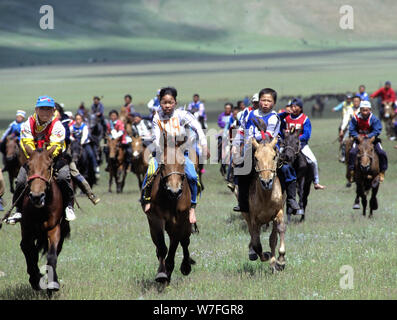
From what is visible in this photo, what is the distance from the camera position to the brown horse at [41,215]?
9180 millimetres

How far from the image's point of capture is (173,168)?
31.4 ft

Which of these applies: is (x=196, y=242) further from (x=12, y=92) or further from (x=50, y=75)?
(x=50, y=75)

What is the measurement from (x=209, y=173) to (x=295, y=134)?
14.2 metres

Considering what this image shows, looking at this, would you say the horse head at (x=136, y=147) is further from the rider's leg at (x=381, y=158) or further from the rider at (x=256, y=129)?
the rider at (x=256, y=129)

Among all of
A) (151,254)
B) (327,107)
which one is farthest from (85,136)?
(327,107)

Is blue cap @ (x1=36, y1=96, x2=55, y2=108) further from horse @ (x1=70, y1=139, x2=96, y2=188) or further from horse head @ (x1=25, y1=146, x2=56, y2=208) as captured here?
horse @ (x1=70, y1=139, x2=96, y2=188)

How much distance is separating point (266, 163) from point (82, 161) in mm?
12775


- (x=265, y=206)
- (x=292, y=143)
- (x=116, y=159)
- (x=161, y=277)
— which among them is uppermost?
(x=292, y=143)

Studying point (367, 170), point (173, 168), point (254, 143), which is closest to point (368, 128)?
point (367, 170)

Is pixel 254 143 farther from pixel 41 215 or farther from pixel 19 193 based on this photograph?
pixel 19 193

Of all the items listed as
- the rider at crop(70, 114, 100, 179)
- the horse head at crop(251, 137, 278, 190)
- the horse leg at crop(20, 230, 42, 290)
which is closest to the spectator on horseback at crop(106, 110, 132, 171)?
the rider at crop(70, 114, 100, 179)

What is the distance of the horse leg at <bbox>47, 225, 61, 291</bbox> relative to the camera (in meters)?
9.32

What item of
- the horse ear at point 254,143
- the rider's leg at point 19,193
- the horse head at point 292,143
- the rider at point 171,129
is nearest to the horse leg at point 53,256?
the rider's leg at point 19,193
